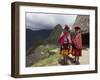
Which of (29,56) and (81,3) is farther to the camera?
(81,3)

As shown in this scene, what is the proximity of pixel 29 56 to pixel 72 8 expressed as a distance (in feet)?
1.88

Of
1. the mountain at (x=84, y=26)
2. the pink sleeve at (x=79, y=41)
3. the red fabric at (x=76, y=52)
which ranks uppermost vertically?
the mountain at (x=84, y=26)

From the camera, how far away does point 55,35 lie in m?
2.17

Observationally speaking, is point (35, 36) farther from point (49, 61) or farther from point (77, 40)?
point (77, 40)

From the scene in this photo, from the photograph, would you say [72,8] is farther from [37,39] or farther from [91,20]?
[37,39]

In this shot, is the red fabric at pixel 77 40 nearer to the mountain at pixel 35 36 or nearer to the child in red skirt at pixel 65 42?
the child in red skirt at pixel 65 42

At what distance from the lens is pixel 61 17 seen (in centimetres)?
220

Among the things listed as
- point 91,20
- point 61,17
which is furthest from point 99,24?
point 61,17

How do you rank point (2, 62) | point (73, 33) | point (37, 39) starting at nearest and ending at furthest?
1. point (2, 62)
2. point (37, 39)
3. point (73, 33)

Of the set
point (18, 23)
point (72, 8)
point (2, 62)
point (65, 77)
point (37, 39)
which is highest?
point (72, 8)

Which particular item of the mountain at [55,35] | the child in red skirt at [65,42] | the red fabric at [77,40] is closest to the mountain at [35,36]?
the mountain at [55,35]

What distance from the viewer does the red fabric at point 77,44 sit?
2.25 meters

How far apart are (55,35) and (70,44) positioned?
6.5 inches

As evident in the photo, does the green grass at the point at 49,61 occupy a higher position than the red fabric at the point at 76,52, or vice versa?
the red fabric at the point at 76,52
